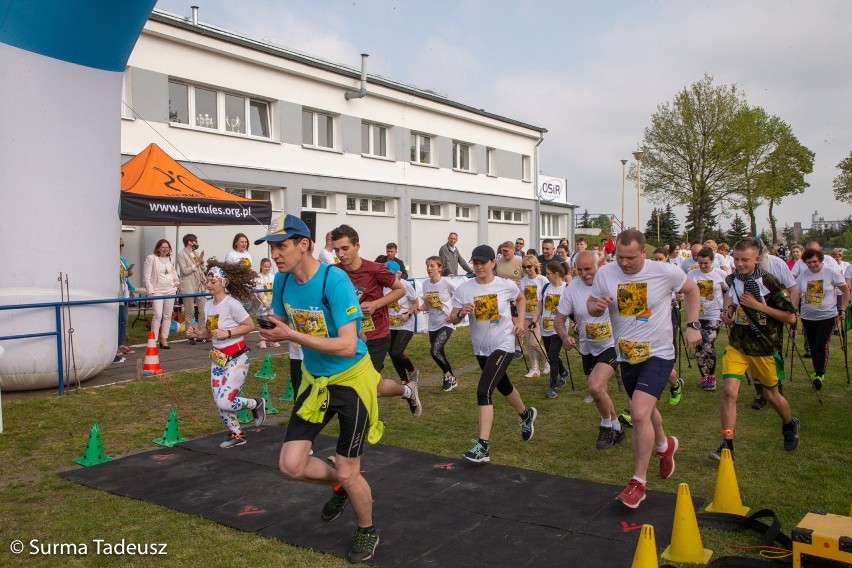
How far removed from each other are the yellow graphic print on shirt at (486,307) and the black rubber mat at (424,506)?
1.45m

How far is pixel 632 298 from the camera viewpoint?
5.58m

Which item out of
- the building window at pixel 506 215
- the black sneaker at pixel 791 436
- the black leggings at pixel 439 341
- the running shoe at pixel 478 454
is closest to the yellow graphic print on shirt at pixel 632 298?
the running shoe at pixel 478 454

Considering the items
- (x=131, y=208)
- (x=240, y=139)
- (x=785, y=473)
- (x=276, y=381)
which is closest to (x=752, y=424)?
Answer: (x=785, y=473)

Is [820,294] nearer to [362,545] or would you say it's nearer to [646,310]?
[646,310]

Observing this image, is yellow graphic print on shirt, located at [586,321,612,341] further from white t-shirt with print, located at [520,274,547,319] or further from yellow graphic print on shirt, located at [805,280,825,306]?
yellow graphic print on shirt, located at [805,280,825,306]

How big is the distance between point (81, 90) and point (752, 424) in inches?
385

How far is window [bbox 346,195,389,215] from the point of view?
25.2 meters

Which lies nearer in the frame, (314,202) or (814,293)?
(814,293)

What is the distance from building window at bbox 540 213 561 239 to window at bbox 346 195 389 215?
15.0 m

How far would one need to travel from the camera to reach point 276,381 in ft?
36.2

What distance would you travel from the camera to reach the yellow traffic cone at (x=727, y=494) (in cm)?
501

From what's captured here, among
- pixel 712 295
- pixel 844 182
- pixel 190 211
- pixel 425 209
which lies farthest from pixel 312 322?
pixel 844 182

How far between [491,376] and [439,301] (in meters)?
3.77

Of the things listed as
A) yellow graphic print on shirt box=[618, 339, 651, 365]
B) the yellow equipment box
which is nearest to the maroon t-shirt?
yellow graphic print on shirt box=[618, 339, 651, 365]
